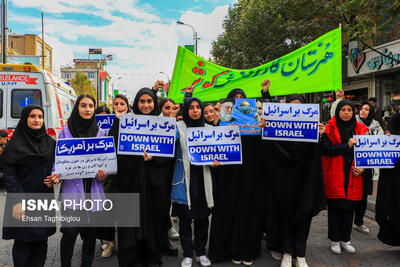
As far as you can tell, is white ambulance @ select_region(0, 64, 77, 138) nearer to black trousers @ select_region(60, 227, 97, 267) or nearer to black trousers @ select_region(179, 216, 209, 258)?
black trousers @ select_region(60, 227, 97, 267)

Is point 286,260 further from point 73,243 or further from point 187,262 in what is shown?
point 73,243

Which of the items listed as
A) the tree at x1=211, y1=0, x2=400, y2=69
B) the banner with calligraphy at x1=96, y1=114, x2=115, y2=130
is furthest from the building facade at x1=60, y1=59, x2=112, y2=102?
the banner with calligraphy at x1=96, y1=114, x2=115, y2=130

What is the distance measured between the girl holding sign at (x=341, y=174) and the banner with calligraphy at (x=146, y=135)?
1883mm

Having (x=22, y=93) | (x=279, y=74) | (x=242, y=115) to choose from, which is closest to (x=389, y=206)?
(x=242, y=115)

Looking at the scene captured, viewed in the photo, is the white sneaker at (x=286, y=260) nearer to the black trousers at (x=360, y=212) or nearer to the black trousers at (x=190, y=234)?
the black trousers at (x=190, y=234)

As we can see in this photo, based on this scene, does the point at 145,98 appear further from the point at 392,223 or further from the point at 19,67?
the point at 19,67

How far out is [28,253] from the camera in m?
3.11

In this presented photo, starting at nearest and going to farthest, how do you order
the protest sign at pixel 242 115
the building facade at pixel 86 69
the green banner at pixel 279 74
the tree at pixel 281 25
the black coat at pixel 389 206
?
the protest sign at pixel 242 115
the black coat at pixel 389 206
the green banner at pixel 279 74
the tree at pixel 281 25
the building facade at pixel 86 69

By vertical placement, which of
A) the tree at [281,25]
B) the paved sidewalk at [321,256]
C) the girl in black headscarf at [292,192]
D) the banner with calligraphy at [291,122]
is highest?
the tree at [281,25]

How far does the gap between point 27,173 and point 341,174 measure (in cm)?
339

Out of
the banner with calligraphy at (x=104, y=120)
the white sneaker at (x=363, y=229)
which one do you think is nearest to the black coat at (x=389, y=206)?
the white sneaker at (x=363, y=229)

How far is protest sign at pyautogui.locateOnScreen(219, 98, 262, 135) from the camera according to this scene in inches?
152

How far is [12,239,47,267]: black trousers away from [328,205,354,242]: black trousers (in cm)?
322

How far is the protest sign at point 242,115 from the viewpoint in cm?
387
